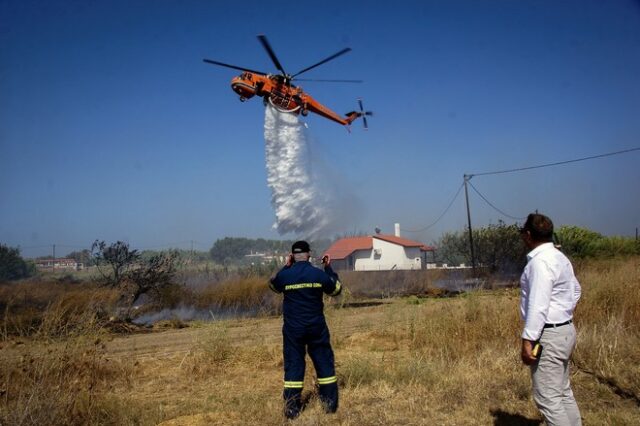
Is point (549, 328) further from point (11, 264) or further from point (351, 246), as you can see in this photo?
point (351, 246)

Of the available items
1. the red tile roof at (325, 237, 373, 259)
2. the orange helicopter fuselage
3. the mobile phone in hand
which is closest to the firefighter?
the mobile phone in hand

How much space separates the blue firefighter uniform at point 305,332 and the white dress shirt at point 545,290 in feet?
8.19

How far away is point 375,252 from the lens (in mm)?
57344

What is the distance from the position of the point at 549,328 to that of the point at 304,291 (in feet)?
9.01

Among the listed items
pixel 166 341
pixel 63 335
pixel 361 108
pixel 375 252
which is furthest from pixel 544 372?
pixel 375 252

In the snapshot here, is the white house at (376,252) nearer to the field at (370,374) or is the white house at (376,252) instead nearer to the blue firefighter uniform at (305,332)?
the field at (370,374)

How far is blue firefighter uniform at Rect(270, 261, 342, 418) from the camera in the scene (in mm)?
5988

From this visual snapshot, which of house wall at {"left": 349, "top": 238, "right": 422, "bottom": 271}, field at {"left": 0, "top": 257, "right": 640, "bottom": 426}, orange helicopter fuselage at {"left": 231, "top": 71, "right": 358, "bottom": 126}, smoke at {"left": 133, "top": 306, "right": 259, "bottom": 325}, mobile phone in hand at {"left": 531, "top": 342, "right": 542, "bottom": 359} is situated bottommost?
smoke at {"left": 133, "top": 306, "right": 259, "bottom": 325}

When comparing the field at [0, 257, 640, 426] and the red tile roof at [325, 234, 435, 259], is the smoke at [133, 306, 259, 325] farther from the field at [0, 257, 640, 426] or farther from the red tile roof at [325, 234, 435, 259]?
the red tile roof at [325, 234, 435, 259]

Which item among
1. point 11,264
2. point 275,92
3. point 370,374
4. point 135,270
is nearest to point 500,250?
point 275,92

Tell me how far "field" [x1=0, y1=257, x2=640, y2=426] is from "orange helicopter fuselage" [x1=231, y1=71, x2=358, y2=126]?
44.8 feet

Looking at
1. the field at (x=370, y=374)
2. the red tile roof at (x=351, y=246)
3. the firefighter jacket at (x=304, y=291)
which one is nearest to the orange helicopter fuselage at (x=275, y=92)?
the field at (x=370, y=374)

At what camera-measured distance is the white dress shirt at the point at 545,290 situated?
4109 mm

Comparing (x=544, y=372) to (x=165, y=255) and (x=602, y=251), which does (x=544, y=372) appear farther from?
(x=602, y=251)
